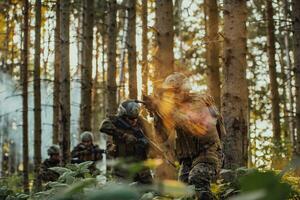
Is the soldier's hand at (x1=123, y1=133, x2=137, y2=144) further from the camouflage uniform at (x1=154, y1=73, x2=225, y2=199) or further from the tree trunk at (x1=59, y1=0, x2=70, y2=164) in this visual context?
the tree trunk at (x1=59, y1=0, x2=70, y2=164)

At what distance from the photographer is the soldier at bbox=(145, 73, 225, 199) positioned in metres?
7.17

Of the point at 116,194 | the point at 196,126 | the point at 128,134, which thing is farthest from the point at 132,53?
the point at 116,194

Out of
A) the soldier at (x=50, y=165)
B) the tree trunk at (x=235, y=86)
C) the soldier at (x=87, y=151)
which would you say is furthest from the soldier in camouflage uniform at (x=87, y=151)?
the tree trunk at (x=235, y=86)

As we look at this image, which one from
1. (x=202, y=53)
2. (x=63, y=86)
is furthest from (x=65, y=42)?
(x=202, y=53)

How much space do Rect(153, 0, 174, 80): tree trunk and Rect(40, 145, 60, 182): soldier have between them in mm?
4730

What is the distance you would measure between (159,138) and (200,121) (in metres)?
0.74

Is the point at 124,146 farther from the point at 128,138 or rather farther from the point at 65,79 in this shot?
the point at 65,79

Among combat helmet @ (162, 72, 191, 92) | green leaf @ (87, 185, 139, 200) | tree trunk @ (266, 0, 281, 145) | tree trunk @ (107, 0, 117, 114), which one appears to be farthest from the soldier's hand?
tree trunk @ (266, 0, 281, 145)

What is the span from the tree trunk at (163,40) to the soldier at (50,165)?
4.73 metres

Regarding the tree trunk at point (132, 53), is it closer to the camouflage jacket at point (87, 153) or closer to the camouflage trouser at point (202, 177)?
the camouflage jacket at point (87, 153)

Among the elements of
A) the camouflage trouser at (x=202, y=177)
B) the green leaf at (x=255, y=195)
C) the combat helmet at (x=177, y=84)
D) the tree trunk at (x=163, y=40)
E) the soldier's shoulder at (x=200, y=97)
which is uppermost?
the tree trunk at (x=163, y=40)

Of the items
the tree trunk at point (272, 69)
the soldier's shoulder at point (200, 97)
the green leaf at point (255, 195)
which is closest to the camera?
the green leaf at point (255, 195)

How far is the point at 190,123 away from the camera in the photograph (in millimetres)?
7145

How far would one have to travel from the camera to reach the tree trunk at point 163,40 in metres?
9.93
